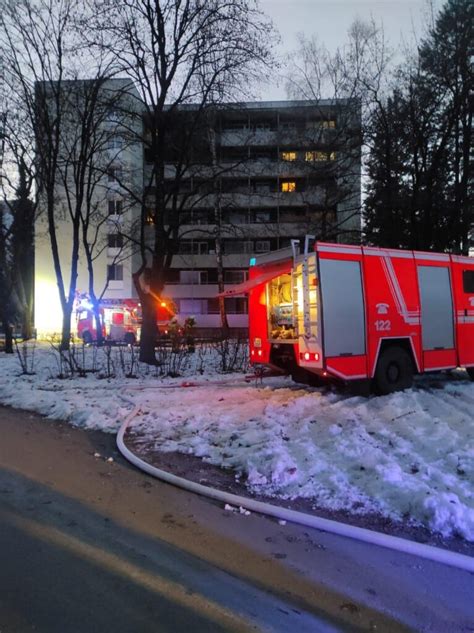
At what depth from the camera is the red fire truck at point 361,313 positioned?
30.6ft

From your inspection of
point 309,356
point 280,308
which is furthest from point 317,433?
point 280,308

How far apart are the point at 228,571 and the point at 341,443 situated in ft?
10.1

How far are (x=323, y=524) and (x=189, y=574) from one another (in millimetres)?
1363

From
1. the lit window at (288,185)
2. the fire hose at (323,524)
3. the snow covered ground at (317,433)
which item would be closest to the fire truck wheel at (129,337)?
the snow covered ground at (317,433)

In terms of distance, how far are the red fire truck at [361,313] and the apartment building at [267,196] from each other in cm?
1512

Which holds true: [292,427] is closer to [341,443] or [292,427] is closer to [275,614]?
[341,443]

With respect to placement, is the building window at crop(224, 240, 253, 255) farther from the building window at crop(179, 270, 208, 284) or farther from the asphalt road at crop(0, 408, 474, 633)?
the asphalt road at crop(0, 408, 474, 633)

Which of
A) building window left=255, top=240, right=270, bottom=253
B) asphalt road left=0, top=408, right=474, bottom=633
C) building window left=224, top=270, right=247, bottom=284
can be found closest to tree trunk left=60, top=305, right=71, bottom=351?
asphalt road left=0, top=408, right=474, bottom=633

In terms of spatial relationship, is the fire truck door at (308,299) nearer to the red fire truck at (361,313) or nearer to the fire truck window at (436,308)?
the red fire truck at (361,313)

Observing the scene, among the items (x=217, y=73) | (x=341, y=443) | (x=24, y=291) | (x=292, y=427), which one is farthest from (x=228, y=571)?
(x=24, y=291)

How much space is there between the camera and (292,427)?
747 cm

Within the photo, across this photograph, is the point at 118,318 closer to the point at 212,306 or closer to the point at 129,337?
the point at 129,337

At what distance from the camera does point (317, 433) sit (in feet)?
23.3

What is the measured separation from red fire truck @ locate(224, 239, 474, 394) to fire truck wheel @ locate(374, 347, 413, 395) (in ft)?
0.07
